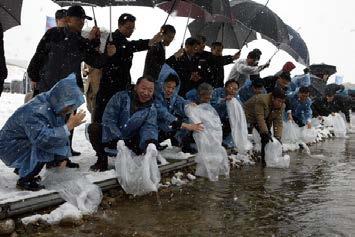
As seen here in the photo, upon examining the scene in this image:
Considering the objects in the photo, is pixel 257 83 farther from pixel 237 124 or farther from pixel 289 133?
pixel 289 133

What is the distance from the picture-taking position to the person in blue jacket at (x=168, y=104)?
527 cm

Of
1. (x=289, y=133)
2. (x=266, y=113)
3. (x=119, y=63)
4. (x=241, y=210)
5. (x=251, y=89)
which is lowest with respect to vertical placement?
(x=241, y=210)

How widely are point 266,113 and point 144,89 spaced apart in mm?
3146

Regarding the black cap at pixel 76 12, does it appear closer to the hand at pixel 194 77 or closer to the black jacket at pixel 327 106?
the hand at pixel 194 77

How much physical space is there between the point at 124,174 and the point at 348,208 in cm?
217

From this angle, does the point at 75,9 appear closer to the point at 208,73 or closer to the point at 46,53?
the point at 46,53

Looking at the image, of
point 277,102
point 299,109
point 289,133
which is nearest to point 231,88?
point 277,102

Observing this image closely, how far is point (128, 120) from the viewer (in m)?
4.68

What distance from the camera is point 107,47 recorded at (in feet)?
16.1

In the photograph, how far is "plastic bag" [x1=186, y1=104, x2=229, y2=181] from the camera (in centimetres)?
550

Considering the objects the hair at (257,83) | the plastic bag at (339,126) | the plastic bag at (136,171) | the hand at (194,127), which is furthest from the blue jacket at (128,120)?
the plastic bag at (339,126)

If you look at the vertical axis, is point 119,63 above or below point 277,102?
above

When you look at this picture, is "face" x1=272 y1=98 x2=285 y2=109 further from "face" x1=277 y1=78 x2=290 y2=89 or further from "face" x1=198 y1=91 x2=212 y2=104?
"face" x1=198 y1=91 x2=212 y2=104

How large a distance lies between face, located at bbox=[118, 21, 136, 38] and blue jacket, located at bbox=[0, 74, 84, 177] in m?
1.60
